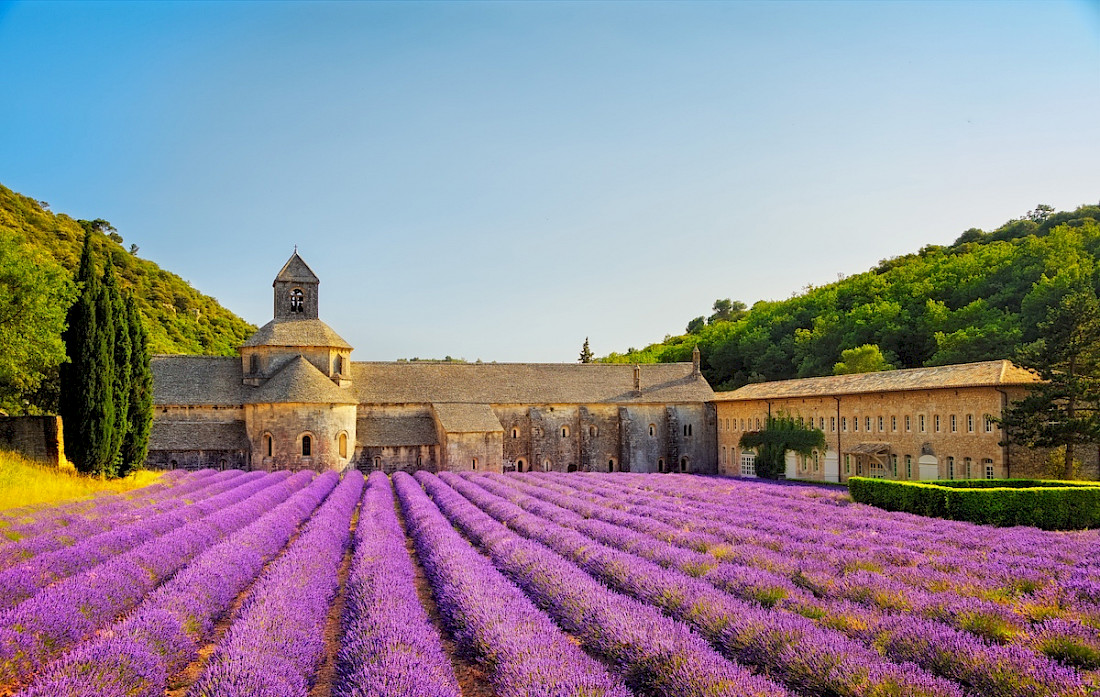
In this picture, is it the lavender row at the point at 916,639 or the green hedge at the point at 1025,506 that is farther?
the green hedge at the point at 1025,506

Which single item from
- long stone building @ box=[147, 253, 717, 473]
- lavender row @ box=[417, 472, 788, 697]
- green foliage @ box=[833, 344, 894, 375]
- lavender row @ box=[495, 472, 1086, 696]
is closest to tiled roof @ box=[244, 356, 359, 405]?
long stone building @ box=[147, 253, 717, 473]

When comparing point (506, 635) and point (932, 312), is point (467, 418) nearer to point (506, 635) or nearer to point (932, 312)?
point (506, 635)

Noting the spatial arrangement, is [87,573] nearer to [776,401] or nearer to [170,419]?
[170,419]

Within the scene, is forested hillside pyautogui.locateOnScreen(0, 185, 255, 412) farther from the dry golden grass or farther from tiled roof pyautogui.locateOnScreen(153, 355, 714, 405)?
tiled roof pyautogui.locateOnScreen(153, 355, 714, 405)

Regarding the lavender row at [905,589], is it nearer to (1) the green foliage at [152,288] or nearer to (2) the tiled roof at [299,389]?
(2) the tiled roof at [299,389]

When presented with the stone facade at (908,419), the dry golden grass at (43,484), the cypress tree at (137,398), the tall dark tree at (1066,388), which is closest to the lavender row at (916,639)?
the dry golden grass at (43,484)

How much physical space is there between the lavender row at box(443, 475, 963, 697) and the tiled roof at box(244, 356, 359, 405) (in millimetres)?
26321

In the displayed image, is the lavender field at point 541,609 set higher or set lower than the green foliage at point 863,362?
lower

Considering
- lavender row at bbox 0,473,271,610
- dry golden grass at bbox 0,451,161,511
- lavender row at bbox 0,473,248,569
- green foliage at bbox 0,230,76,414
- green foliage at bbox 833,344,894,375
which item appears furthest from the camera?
green foliage at bbox 833,344,894,375

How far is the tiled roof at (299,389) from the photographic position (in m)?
34.1

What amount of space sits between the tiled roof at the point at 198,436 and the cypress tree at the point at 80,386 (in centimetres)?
1191

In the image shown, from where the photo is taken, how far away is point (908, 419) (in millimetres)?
28797

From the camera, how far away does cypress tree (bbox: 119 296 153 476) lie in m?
25.1

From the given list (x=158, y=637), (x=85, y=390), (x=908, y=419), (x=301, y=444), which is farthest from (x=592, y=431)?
(x=158, y=637)
